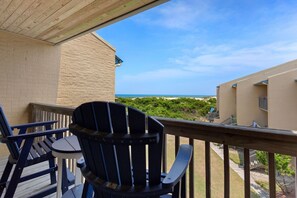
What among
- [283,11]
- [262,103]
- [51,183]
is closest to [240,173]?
[51,183]

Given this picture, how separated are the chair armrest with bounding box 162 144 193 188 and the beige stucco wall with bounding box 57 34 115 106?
4229 millimetres

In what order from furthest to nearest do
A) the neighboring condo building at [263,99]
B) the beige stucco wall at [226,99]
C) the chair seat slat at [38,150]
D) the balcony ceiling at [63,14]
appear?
the beige stucco wall at [226,99]
the neighboring condo building at [263,99]
the balcony ceiling at [63,14]
the chair seat slat at [38,150]

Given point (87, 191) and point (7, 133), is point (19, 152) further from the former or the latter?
point (87, 191)

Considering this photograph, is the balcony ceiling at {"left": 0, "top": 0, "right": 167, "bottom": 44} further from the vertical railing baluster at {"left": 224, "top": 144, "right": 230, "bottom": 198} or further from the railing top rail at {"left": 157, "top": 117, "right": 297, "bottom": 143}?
the vertical railing baluster at {"left": 224, "top": 144, "right": 230, "bottom": 198}

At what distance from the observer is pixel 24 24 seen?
9.25ft

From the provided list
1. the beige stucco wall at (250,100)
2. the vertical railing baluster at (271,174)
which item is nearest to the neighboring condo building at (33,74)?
the vertical railing baluster at (271,174)

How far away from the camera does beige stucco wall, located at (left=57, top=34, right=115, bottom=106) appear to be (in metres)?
4.81

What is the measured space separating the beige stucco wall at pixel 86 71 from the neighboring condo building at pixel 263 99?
17.7 feet

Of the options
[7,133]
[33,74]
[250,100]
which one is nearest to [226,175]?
[7,133]

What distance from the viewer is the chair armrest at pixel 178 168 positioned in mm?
834

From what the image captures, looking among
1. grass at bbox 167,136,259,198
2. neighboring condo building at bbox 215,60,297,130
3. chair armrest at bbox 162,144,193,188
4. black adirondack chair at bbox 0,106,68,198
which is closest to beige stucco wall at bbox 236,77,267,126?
neighboring condo building at bbox 215,60,297,130

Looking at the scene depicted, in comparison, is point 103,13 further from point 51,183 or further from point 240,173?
point 240,173

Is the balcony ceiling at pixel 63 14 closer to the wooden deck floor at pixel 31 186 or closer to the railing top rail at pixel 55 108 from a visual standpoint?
the railing top rail at pixel 55 108

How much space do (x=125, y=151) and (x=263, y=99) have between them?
8.98m
